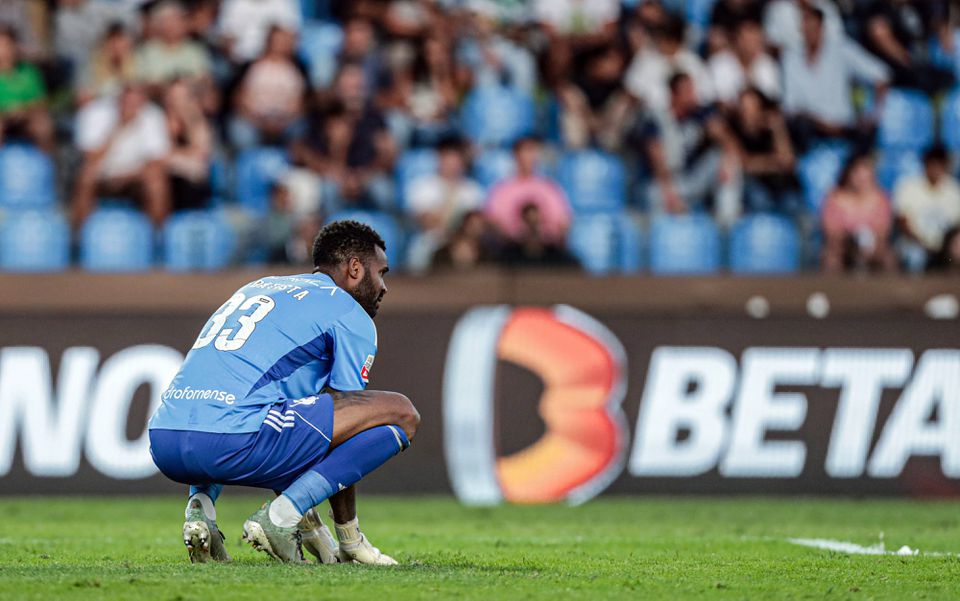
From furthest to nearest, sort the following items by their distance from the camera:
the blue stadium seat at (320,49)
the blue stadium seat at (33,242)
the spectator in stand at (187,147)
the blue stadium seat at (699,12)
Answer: the blue stadium seat at (699,12)
the blue stadium seat at (320,49)
the spectator in stand at (187,147)
the blue stadium seat at (33,242)

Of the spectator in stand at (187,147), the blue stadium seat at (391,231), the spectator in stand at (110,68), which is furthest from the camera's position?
the spectator in stand at (110,68)

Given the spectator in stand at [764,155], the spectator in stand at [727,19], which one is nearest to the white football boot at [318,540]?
the spectator in stand at [764,155]

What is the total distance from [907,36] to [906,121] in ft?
4.28

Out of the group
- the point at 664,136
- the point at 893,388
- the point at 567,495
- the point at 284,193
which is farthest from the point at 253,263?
the point at 893,388

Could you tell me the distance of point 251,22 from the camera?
1491 centimetres

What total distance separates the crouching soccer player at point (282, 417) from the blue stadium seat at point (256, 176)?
713 centimetres

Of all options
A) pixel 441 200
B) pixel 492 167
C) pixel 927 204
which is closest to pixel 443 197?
pixel 441 200

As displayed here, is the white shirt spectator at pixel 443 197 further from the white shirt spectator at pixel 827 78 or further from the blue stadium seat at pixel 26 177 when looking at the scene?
the white shirt spectator at pixel 827 78

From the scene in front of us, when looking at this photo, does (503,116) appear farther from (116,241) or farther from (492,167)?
(116,241)

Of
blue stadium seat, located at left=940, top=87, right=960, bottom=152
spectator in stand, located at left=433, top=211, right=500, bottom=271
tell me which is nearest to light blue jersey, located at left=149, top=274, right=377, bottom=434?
spectator in stand, located at left=433, top=211, right=500, bottom=271

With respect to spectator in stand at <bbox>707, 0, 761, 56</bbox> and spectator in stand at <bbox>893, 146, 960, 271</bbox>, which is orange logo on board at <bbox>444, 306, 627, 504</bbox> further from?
spectator in stand at <bbox>707, 0, 761, 56</bbox>

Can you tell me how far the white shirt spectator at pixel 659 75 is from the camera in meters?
14.8

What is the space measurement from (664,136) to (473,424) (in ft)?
12.7

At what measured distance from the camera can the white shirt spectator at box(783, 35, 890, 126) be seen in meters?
15.1
